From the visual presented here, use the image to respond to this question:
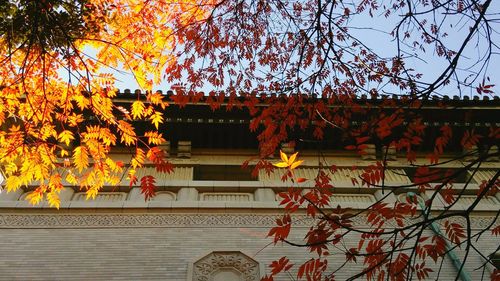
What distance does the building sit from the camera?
246 inches

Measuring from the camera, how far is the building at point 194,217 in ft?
20.5

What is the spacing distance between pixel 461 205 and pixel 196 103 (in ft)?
16.6

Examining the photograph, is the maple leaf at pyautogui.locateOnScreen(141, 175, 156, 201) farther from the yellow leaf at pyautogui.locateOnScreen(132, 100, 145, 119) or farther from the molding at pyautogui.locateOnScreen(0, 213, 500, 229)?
the yellow leaf at pyautogui.locateOnScreen(132, 100, 145, 119)

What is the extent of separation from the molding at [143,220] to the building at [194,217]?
0.02 meters

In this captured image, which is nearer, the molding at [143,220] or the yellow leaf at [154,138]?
the yellow leaf at [154,138]

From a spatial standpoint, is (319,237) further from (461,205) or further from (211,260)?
(461,205)

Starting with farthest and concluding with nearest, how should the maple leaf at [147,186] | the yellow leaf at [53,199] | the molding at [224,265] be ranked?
the yellow leaf at [53,199] → the molding at [224,265] → the maple leaf at [147,186]

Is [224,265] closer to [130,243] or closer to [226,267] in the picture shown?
[226,267]

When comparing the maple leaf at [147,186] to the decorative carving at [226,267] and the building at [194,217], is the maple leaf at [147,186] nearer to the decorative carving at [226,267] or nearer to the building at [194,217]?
the building at [194,217]

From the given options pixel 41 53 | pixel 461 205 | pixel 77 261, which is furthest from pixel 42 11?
pixel 461 205

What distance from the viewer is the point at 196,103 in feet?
28.0

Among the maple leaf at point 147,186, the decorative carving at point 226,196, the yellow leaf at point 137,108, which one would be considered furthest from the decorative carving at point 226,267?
the yellow leaf at point 137,108

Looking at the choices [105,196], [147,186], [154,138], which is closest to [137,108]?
[154,138]

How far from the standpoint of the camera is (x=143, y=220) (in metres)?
7.11
